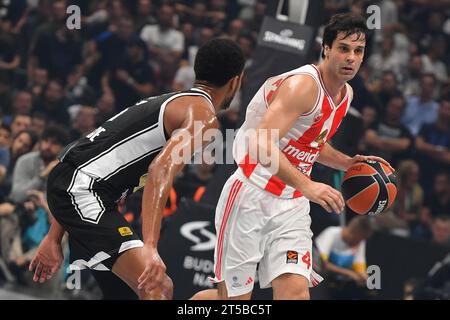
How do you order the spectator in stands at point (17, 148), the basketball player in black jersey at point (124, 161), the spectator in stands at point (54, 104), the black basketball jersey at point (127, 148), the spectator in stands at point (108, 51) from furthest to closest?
the spectator in stands at point (108, 51) → the spectator in stands at point (54, 104) → the spectator in stands at point (17, 148) → the black basketball jersey at point (127, 148) → the basketball player in black jersey at point (124, 161)

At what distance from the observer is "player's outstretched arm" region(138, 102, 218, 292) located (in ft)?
14.5

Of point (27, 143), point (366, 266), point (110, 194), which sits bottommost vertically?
point (366, 266)

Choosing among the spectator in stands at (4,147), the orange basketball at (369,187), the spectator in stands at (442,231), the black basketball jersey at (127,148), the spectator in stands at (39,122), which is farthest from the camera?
the spectator in stands at (39,122)

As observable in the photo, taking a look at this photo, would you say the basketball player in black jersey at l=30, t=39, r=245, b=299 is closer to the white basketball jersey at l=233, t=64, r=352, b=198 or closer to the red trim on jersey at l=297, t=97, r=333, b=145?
the white basketball jersey at l=233, t=64, r=352, b=198

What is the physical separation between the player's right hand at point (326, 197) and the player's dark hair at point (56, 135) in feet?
15.7

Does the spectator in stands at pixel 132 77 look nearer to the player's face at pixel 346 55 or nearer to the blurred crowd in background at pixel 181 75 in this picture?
the blurred crowd in background at pixel 181 75

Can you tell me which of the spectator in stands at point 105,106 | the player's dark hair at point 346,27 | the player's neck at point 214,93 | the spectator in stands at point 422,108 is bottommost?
the spectator in stands at point 105,106

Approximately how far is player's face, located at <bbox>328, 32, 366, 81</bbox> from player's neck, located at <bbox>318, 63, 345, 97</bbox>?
0.05m

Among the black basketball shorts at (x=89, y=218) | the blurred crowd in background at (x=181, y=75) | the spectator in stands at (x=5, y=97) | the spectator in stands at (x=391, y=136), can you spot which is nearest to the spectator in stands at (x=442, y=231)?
the blurred crowd in background at (x=181, y=75)

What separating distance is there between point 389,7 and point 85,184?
9.43 metres

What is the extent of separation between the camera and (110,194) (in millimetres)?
5199

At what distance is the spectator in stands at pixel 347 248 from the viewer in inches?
345

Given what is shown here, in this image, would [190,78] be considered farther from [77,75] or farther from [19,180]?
[19,180]
